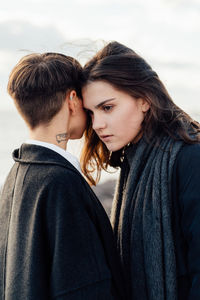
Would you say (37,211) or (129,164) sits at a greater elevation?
(129,164)

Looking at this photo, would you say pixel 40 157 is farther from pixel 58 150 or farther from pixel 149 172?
pixel 149 172

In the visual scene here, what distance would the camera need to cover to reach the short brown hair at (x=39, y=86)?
2023 mm

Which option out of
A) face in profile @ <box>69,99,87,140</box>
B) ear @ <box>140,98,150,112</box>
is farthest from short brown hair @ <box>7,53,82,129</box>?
ear @ <box>140,98,150,112</box>

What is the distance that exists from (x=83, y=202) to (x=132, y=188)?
1.73 feet

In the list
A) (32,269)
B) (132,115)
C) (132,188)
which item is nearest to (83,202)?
(32,269)

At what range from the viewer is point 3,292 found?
2006mm

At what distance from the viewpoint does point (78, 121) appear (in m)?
2.29

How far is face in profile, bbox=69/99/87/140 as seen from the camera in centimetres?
225

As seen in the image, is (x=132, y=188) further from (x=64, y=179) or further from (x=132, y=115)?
(x=64, y=179)

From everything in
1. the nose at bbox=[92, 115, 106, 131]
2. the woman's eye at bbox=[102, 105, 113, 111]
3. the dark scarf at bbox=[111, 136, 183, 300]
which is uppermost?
the woman's eye at bbox=[102, 105, 113, 111]

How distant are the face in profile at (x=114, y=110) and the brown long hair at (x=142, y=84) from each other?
33mm

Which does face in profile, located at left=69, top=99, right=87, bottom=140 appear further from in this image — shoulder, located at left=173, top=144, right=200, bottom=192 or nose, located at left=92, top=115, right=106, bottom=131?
shoulder, located at left=173, top=144, right=200, bottom=192

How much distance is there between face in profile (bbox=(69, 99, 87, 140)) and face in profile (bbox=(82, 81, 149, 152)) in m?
0.04

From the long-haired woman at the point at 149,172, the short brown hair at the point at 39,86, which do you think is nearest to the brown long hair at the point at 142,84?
the long-haired woman at the point at 149,172
